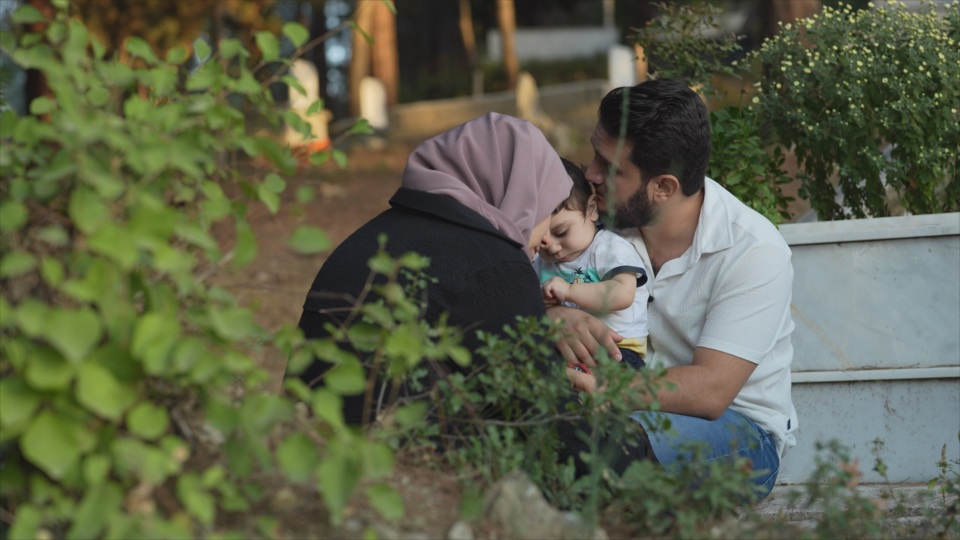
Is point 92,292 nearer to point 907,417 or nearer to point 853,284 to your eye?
point 853,284

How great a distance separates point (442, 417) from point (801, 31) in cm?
298

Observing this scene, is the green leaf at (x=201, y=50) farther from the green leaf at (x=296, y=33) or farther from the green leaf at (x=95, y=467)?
the green leaf at (x=95, y=467)

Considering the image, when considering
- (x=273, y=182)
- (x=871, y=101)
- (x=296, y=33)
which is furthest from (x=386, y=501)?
(x=871, y=101)

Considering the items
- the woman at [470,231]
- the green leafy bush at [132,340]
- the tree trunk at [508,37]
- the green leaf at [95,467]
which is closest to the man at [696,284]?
the woman at [470,231]

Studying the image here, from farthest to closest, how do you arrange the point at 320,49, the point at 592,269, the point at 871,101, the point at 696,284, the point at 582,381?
1. the point at 320,49
2. the point at 871,101
3. the point at 592,269
4. the point at 696,284
5. the point at 582,381

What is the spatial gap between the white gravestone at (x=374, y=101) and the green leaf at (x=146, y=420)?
1866 centimetres

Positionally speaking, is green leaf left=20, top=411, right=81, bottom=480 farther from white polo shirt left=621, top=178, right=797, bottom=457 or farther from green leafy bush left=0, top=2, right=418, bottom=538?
white polo shirt left=621, top=178, right=797, bottom=457

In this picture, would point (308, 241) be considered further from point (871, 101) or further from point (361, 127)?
point (871, 101)

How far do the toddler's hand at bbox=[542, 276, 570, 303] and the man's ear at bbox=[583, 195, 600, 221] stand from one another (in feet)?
0.93

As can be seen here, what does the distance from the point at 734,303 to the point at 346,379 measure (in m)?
1.76

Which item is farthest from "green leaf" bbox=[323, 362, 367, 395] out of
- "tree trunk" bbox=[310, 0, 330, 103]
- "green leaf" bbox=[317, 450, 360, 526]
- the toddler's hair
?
"tree trunk" bbox=[310, 0, 330, 103]

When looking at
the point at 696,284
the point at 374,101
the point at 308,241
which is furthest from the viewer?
the point at 374,101

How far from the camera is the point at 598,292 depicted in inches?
114

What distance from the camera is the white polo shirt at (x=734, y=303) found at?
276 cm
